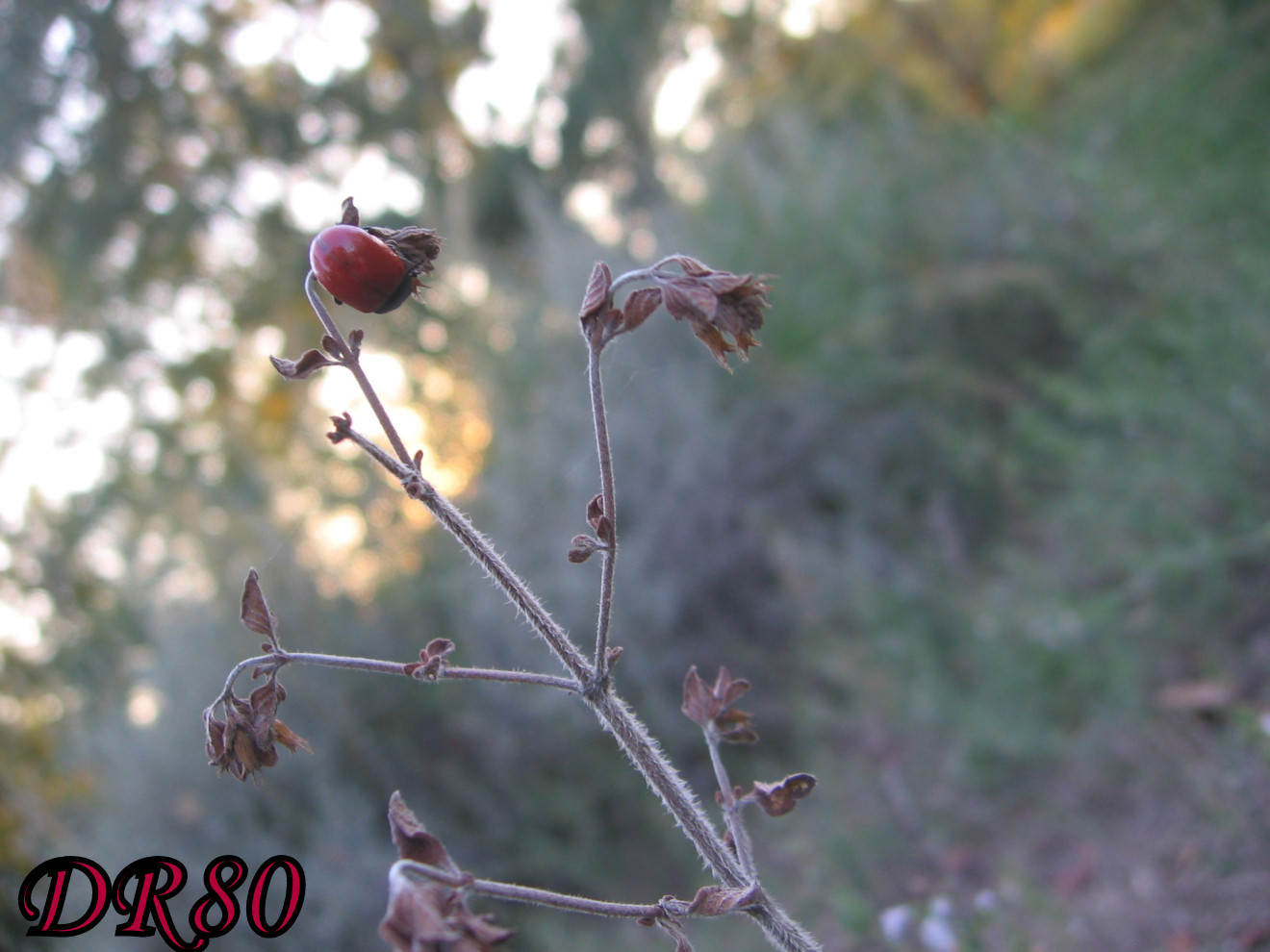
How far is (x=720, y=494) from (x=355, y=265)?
368 cm

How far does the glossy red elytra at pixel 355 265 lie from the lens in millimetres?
909

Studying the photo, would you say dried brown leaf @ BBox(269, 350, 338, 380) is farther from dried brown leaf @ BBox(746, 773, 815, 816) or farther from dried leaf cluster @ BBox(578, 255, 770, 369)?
dried brown leaf @ BBox(746, 773, 815, 816)

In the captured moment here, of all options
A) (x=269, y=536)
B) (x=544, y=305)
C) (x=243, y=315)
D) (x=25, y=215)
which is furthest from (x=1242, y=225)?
(x=25, y=215)

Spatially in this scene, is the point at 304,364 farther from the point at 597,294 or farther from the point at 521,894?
the point at 521,894

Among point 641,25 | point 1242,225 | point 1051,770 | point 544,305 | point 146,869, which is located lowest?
point 146,869

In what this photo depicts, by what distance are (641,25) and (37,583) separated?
8413 mm

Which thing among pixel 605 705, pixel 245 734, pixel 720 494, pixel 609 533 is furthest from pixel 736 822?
pixel 720 494

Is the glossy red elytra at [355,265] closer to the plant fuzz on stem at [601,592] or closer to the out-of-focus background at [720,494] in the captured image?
the plant fuzz on stem at [601,592]

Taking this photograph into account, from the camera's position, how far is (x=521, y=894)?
0.75m

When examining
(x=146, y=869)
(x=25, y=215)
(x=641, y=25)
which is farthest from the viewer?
(x=641, y=25)

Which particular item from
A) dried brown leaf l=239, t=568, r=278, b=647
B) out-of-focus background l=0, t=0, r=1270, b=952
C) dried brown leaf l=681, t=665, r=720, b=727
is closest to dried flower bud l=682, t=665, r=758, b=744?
dried brown leaf l=681, t=665, r=720, b=727

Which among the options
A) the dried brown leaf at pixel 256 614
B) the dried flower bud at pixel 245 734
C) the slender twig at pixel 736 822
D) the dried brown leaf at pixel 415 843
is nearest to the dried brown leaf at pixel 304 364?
the dried brown leaf at pixel 256 614

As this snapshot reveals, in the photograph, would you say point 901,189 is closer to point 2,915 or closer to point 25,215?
point 2,915

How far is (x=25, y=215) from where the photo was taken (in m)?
6.62
